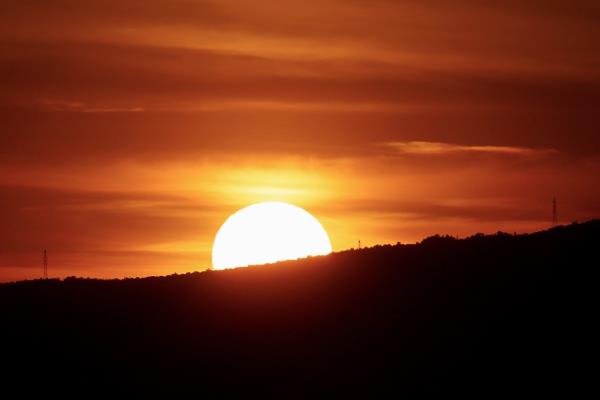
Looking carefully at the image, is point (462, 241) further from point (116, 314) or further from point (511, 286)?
point (116, 314)

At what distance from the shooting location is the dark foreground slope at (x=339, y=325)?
33312 millimetres

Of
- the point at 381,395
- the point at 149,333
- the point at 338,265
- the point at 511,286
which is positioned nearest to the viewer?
the point at 381,395

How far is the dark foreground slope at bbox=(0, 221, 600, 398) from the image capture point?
33312 millimetres

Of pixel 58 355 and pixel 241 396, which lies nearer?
pixel 241 396

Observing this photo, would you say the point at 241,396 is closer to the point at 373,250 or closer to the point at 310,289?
the point at 310,289

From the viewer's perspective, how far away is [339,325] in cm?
3762

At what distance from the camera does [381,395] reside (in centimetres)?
3291

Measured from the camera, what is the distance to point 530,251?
38.4 metres

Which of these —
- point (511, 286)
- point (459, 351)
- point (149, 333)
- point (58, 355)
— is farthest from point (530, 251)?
point (58, 355)

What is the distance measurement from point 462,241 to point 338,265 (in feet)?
14.3

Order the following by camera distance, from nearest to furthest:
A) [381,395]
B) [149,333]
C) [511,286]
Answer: [381,395]
[511,286]
[149,333]

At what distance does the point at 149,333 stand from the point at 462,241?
1093cm

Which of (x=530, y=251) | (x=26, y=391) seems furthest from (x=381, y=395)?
(x=26, y=391)

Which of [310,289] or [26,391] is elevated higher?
[310,289]
